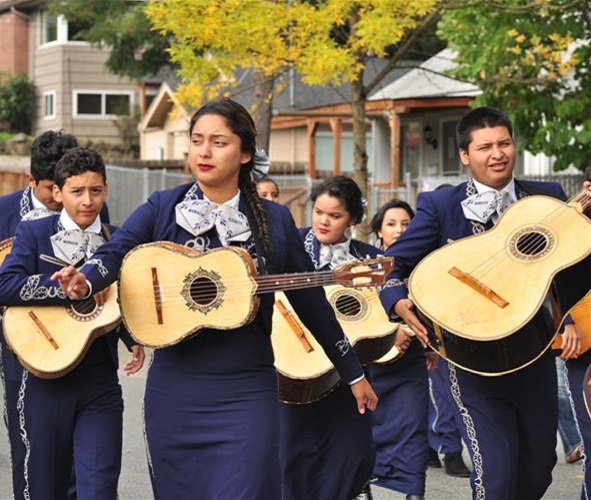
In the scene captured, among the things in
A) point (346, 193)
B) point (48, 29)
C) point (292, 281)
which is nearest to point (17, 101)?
point (48, 29)

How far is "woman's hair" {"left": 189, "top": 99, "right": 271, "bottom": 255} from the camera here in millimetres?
5629

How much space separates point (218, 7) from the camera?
43.2 ft

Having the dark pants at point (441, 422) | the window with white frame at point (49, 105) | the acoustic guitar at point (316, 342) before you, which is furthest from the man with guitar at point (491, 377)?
the window with white frame at point (49, 105)

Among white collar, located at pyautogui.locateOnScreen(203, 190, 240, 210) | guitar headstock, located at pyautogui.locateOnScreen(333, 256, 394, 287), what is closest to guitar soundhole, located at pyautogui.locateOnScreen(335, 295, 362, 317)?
guitar headstock, located at pyautogui.locateOnScreen(333, 256, 394, 287)

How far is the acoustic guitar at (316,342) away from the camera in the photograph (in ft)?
23.0

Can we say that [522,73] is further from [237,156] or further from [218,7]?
[237,156]

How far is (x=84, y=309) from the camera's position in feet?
20.9

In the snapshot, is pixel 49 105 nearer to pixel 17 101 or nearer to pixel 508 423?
pixel 17 101

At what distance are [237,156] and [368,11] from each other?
7754 millimetres

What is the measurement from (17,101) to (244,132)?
4309 cm

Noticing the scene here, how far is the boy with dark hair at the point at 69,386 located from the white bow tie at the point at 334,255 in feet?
5.07

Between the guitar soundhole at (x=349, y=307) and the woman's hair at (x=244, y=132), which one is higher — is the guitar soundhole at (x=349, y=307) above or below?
below

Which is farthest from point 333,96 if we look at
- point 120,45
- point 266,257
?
point 266,257

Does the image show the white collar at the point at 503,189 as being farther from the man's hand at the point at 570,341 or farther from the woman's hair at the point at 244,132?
the woman's hair at the point at 244,132
